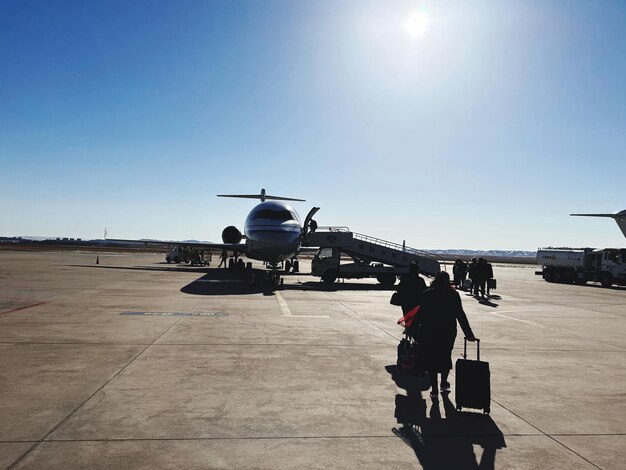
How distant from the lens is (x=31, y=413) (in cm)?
492

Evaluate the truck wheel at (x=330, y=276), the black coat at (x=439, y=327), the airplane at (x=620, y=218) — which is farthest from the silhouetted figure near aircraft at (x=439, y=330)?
the airplane at (x=620, y=218)

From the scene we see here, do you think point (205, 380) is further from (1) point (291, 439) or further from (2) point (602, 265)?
(2) point (602, 265)

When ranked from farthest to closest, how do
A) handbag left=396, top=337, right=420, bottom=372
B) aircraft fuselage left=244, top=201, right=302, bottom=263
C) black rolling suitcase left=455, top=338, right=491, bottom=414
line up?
aircraft fuselage left=244, top=201, right=302, bottom=263
handbag left=396, top=337, right=420, bottom=372
black rolling suitcase left=455, top=338, right=491, bottom=414

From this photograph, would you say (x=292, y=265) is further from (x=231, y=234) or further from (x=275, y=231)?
(x=275, y=231)

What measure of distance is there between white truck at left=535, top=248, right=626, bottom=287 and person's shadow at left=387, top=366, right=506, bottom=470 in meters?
30.8

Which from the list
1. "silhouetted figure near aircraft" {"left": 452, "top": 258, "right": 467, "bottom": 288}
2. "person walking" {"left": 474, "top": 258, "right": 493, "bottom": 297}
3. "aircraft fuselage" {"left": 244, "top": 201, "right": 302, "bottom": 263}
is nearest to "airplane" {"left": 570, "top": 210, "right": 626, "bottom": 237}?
"silhouetted figure near aircraft" {"left": 452, "top": 258, "right": 467, "bottom": 288}

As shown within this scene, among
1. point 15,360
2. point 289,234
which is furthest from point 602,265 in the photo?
point 15,360

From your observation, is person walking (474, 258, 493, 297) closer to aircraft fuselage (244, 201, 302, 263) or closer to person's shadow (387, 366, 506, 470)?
aircraft fuselage (244, 201, 302, 263)

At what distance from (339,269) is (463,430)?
20985 mm

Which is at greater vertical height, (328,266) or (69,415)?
(328,266)

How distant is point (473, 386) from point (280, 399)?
2.32 m

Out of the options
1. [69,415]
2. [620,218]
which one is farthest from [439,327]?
[620,218]

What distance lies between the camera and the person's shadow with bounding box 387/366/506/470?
13.5 feet

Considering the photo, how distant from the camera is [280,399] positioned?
5.61 metres
